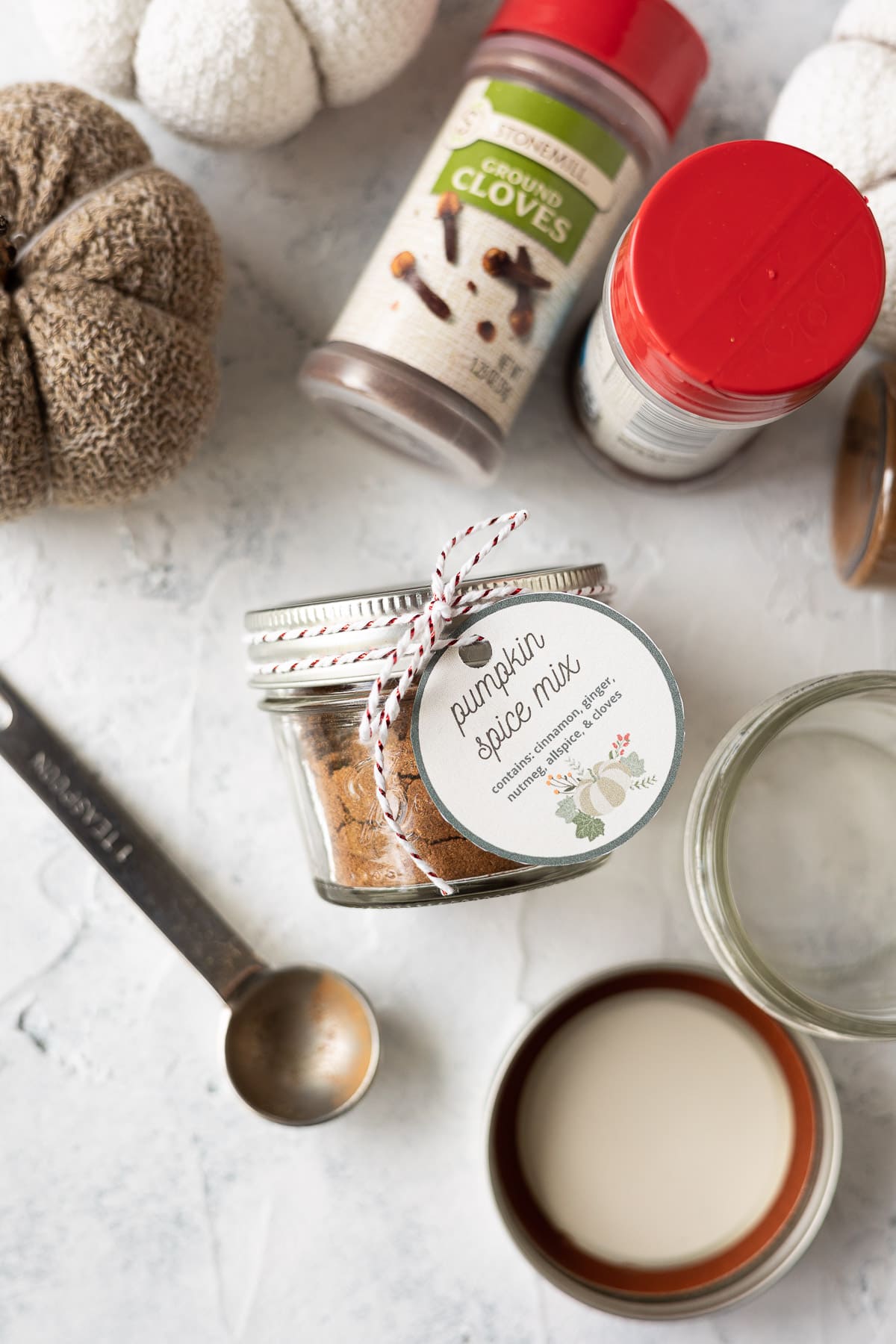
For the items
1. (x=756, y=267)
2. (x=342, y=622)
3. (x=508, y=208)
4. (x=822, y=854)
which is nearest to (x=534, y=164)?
(x=508, y=208)

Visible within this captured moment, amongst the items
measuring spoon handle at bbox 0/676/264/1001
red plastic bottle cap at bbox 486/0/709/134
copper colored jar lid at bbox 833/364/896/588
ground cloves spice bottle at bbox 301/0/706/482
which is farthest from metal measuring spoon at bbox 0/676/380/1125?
red plastic bottle cap at bbox 486/0/709/134

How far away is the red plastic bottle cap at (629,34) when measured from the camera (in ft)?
1.88

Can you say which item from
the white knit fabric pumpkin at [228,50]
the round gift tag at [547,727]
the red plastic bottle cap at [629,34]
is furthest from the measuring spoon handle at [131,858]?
the red plastic bottle cap at [629,34]

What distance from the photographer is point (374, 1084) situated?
2.38 feet

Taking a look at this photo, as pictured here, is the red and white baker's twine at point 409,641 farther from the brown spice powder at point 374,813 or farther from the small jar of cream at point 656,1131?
the small jar of cream at point 656,1131

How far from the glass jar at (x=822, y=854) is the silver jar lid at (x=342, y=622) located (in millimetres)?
150

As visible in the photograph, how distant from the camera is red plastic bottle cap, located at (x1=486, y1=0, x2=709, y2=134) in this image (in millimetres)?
574

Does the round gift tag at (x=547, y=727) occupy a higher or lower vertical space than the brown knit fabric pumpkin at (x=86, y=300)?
lower

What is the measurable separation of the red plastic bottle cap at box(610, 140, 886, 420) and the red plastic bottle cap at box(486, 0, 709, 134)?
14 cm

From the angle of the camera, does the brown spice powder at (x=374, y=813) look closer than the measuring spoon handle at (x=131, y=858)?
Yes

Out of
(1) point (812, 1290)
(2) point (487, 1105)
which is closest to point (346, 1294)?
(2) point (487, 1105)

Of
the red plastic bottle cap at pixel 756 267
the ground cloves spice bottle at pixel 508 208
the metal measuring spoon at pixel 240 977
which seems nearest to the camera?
the red plastic bottle cap at pixel 756 267

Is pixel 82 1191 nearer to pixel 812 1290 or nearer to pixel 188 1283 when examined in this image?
pixel 188 1283

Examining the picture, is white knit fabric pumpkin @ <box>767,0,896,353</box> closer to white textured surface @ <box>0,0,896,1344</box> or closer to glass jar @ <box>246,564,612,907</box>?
white textured surface @ <box>0,0,896,1344</box>
